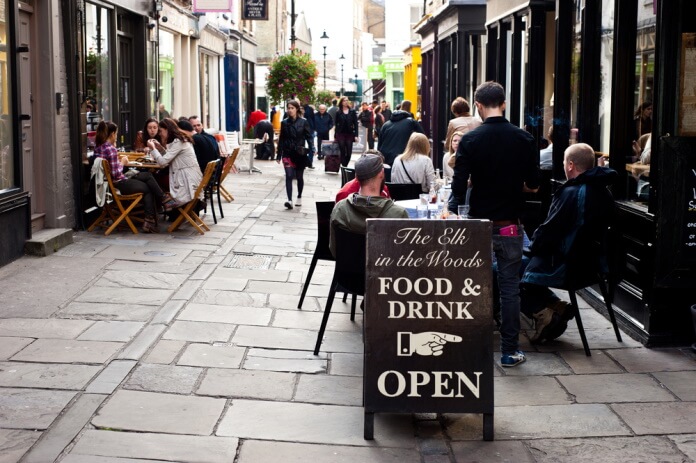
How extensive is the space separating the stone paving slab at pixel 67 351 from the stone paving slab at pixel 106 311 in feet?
2.71

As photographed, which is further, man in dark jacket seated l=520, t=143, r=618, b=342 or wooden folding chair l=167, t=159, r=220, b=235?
wooden folding chair l=167, t=159, r=220, b=235

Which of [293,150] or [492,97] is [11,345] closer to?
[492,97]

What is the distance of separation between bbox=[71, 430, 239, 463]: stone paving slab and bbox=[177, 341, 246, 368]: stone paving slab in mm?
1488

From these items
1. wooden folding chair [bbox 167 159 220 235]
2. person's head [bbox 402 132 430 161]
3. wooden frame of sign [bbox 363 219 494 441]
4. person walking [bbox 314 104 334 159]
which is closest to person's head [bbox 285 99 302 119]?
wooden folding chair [bbox 167 159 220 235]

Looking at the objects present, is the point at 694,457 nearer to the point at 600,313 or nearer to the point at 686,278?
the point at 686,278

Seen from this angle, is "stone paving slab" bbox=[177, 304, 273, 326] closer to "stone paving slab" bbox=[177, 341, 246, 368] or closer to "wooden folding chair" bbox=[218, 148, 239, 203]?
"stone paving slab" bbox=[177, 341, 246, 368]

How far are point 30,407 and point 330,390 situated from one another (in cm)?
176

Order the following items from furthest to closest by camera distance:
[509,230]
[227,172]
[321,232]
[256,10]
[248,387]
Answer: [256,10] → [227,172] → [321,232] → [509,230] → [248,387]

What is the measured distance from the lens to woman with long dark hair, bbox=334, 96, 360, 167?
2505 centimetres

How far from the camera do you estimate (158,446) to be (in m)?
5.35

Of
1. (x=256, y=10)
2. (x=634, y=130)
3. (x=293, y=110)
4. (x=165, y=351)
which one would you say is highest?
(x=256, y=10)

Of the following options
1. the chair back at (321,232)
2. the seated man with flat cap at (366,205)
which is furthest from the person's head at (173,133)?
the seated man with flat cap at (366,205)

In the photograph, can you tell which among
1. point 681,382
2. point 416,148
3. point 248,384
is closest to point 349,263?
point 248,384

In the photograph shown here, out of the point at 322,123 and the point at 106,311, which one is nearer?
the point at 106,311
